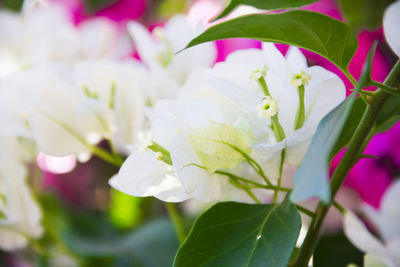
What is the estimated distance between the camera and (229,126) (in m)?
0.26

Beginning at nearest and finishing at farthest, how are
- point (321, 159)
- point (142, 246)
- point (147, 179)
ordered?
point (321, 159) → point (147, 179) → point (142, 246)

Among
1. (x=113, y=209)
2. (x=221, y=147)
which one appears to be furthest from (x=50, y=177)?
(x=221, y=147)

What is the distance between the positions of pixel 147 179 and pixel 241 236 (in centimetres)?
6

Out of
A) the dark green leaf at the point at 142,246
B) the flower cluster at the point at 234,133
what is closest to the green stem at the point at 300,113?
the flower cluster at the point at 234,133

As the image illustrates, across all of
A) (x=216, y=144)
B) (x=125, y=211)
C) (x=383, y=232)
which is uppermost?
(x=216, y=144)

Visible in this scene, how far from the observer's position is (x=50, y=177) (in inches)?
31.8

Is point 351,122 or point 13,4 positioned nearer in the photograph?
point 351,122

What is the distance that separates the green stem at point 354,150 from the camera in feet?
0.75

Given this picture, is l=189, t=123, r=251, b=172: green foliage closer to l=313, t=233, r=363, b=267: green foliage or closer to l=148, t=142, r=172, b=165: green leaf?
l=148, t=142, r=172, b=165: green leaf

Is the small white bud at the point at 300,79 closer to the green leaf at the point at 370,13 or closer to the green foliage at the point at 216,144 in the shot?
the green foliage at the point at 216,144

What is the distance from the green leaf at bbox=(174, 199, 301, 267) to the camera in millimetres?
228

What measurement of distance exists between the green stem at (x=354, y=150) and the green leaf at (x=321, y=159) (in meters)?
0.03

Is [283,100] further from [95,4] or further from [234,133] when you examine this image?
[95,4]

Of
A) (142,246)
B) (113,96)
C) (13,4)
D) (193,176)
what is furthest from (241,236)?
(13,4)
